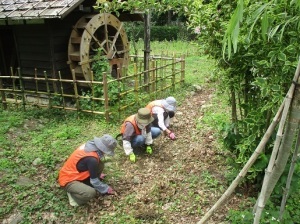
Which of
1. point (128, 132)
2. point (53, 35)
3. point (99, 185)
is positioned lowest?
point (99, 185)

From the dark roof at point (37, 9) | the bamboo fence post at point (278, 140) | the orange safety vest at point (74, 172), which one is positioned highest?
the dark roof at point (37, 9)

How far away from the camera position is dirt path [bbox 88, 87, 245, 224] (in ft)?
12.8

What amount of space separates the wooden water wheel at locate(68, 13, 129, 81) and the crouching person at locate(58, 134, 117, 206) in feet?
14.2

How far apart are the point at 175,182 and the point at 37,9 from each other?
17.9 feet

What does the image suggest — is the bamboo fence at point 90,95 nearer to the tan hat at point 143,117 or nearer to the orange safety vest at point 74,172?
the tan hat at point 143,117

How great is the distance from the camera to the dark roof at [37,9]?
672 cm

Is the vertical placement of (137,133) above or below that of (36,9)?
below

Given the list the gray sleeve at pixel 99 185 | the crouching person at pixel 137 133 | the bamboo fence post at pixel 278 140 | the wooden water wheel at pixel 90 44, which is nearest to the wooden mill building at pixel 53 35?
the wooden water wheel at pixel 90 44

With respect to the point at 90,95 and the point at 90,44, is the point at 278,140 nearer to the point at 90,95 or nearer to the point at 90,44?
the point at 90,95

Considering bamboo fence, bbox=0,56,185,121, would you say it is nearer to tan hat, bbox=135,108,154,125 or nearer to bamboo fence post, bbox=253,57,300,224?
tan hat, bbox=135,108,154,125

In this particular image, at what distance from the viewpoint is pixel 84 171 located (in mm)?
4160

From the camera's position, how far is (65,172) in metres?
4.19

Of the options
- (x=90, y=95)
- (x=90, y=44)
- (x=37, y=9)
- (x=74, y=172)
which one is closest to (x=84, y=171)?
(x=74, y=172)

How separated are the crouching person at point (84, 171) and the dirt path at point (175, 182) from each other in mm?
352
